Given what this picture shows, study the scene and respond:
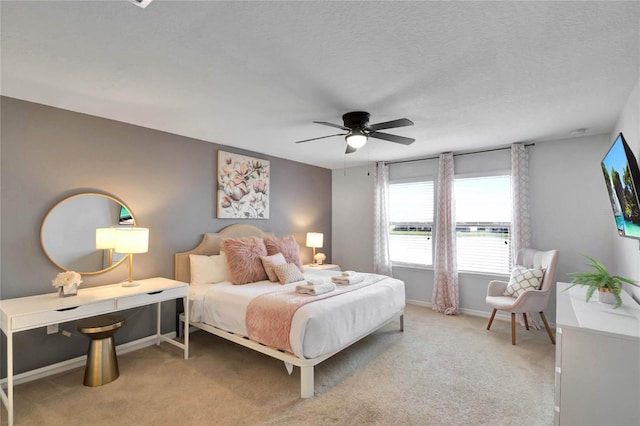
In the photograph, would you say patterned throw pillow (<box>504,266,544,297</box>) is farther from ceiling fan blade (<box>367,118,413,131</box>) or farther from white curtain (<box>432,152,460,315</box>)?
ceiling fan blade (<box>367,118,413,131</box>)

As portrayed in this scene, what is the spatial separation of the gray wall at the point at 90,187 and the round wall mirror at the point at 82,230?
0.07m

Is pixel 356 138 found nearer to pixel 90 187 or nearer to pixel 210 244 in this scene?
pixel 210 244

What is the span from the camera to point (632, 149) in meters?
2.55

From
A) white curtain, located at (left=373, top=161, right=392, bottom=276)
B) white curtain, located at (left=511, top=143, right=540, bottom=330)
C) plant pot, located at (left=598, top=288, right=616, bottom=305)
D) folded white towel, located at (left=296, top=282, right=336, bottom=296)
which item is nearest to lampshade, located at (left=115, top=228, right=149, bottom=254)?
folded white towel, located at (left=296, top=282, right=336, bottom=296)

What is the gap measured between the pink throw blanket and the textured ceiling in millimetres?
1823

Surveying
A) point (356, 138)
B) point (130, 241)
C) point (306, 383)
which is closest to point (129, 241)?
point (130, 241)

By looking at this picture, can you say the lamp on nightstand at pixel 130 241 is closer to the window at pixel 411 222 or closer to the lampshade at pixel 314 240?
the lampshade at pixel 314 240

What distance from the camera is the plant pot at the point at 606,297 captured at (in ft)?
7.44

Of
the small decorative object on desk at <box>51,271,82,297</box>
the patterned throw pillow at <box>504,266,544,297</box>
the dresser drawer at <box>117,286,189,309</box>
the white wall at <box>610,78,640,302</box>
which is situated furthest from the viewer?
the patterned throw pillow at <box>504,266,544,297</box>

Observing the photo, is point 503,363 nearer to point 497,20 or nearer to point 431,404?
point 431,404

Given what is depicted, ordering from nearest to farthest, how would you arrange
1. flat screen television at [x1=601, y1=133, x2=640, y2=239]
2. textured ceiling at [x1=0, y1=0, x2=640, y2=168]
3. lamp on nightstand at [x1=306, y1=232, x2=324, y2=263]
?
textured ceiling at [x1=0, y1=0, x2=640, y2=168], flat screen television at [x1=601, y1=133, x2=640, y2=239], lamp on nightstand at [x1=306, y1=232, x2=324, y2=263]

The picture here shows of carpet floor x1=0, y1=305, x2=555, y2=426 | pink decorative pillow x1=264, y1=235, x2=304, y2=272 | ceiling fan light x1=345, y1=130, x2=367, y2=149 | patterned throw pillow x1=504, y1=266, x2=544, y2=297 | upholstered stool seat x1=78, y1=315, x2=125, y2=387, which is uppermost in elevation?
ceiling fan light x1=345, y1=130, x2=367, y2=149

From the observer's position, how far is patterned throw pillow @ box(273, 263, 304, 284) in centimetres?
375

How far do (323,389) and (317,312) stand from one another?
26.1 inches
